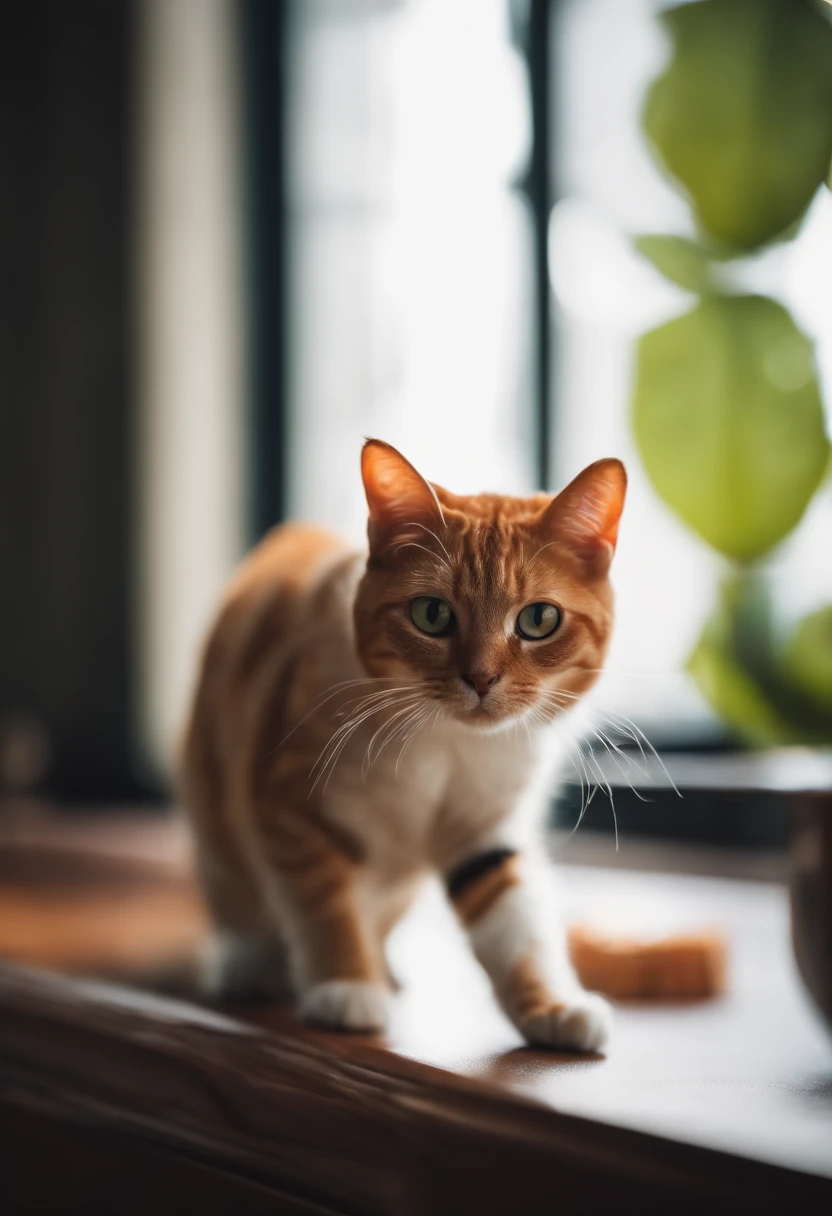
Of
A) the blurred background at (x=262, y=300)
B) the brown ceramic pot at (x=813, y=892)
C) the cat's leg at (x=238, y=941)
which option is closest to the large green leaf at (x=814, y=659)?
the brown ceramic pot at (x=813, y=892)

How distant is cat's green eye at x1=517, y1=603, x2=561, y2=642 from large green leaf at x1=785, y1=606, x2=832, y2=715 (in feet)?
0.75

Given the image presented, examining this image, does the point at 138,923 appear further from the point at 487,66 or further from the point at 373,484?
the point at 487,66

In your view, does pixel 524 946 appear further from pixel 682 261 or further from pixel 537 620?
pixel 682 261

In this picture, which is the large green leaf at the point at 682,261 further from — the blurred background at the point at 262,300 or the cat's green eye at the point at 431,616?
the blurred background at the point at 262,300

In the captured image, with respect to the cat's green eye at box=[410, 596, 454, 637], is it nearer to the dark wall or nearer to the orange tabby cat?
the orange tabby cat

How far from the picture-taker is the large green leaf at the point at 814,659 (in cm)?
84

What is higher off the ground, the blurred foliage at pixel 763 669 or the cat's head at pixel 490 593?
the cat's head at pixel 490 593

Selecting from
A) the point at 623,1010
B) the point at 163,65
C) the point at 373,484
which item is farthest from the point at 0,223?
the point at 623,1010

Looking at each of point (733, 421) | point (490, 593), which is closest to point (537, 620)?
point (490, 593)

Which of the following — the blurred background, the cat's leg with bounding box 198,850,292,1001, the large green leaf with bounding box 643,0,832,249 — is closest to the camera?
the large green leaf with bounding box 643,0,832,249

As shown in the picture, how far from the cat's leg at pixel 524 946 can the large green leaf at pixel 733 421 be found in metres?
0.29

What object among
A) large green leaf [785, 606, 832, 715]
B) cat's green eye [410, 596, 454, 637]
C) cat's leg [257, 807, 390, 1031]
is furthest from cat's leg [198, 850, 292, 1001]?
large green leaf [785, 606, 832, 715]

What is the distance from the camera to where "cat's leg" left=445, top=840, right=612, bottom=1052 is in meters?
0.76

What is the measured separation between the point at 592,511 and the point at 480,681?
0.13 m
